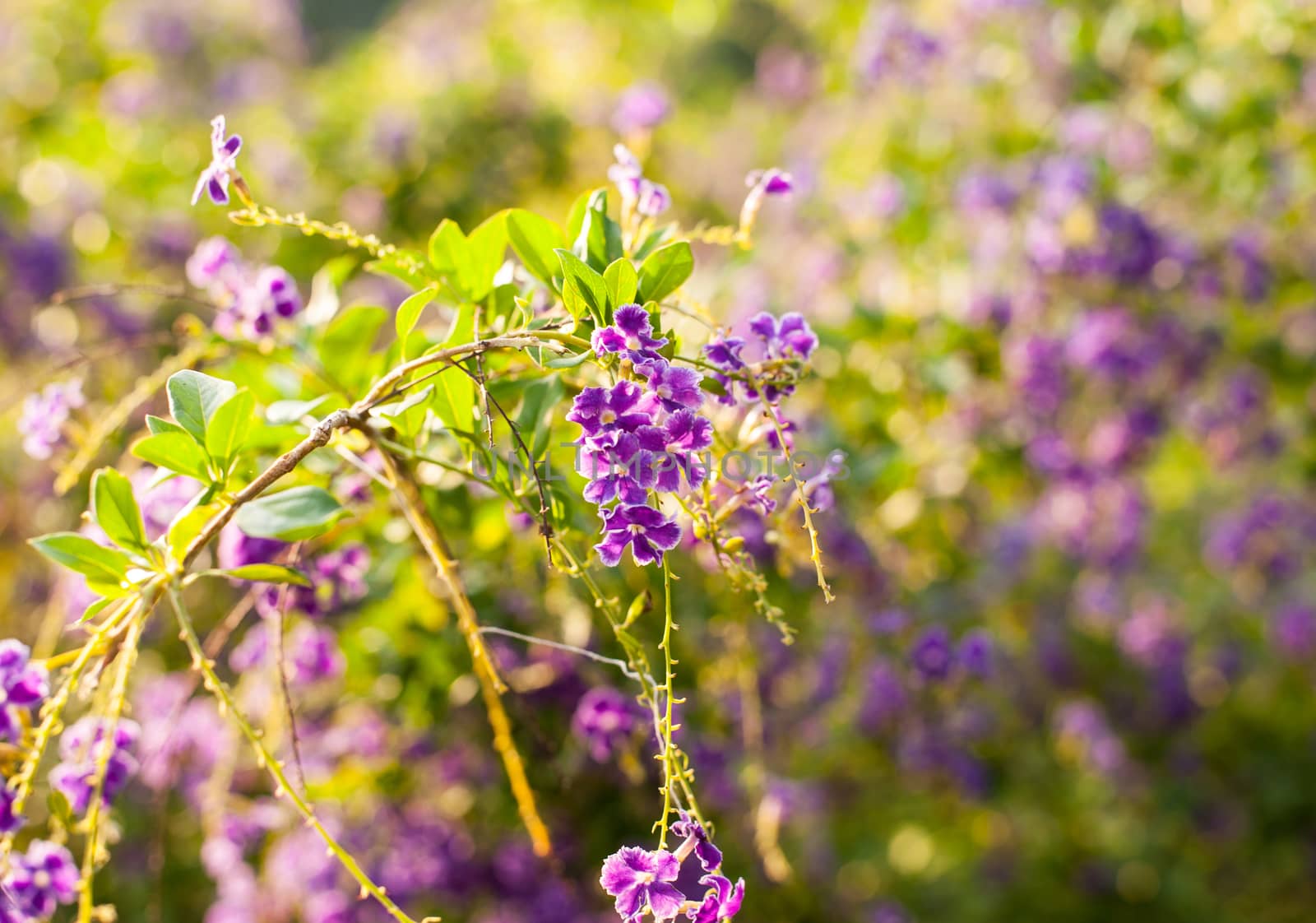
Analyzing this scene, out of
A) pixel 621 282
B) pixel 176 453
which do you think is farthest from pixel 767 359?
pixel 176 453

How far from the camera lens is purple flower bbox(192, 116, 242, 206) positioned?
904mm

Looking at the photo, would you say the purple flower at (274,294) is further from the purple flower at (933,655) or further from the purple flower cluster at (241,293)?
the purple flower at (933,655)

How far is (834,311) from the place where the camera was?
220 cm

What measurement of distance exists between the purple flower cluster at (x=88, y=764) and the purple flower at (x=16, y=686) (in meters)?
0.10

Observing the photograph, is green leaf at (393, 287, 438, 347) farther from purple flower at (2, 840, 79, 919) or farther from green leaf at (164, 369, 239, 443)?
purple flower at (2, 840, 79, 919)

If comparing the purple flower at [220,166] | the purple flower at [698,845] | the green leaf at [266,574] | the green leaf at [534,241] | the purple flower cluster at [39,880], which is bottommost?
the purple flower at [698,845]

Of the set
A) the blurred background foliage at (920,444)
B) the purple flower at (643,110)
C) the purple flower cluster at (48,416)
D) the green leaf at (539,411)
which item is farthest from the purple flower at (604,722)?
the purple flower at (643,110)

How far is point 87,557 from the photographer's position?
0.89 m

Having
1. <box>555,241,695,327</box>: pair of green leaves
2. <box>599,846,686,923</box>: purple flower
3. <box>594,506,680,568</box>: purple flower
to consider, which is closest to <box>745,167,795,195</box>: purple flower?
<box>555,241,695,327</box>: pair of green leaves

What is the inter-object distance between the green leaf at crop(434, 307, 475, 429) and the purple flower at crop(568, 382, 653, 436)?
0.19 metres

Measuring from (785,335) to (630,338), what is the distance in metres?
0.20

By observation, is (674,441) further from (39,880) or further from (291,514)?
(39,880)

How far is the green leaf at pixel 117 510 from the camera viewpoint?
2.88 ft

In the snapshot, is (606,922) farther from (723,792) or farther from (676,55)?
(676,55)
